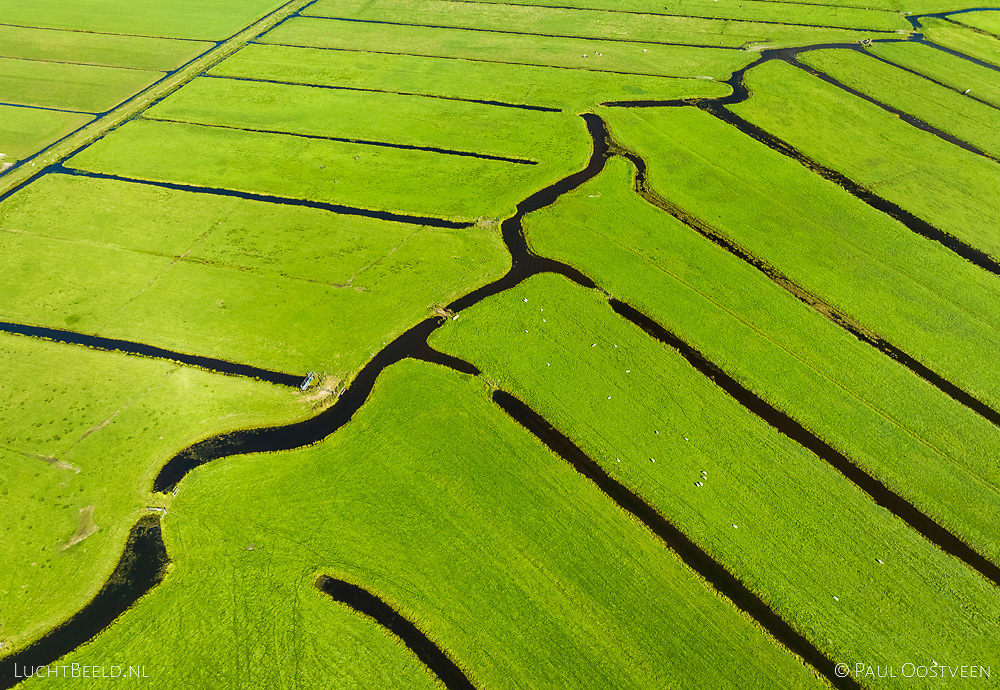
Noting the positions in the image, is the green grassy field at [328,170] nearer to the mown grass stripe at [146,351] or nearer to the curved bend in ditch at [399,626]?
the mown grass stripe at [146,351]

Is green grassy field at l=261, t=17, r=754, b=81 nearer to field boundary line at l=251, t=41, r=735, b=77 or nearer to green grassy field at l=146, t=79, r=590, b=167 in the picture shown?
field boundary line at l=251, t=41, r=735, b=77

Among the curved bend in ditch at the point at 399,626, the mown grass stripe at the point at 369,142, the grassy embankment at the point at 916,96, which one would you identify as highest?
the grassy embankment at the point at 916,96

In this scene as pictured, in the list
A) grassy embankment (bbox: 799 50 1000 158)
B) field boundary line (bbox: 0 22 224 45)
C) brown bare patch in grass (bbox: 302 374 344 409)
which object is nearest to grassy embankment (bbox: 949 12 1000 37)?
grassy embankment (bbox: 799 50 1000 158)

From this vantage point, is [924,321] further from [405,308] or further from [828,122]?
[405,308]

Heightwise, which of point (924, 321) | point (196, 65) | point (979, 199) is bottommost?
point (924, 321)

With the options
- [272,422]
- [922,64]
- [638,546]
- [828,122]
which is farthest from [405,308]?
[922,64]

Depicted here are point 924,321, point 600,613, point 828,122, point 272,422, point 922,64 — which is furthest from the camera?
point 922,64

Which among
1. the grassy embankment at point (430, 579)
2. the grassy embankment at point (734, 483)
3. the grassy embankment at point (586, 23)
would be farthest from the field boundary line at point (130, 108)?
the grassy embankment at point (734, 483)
